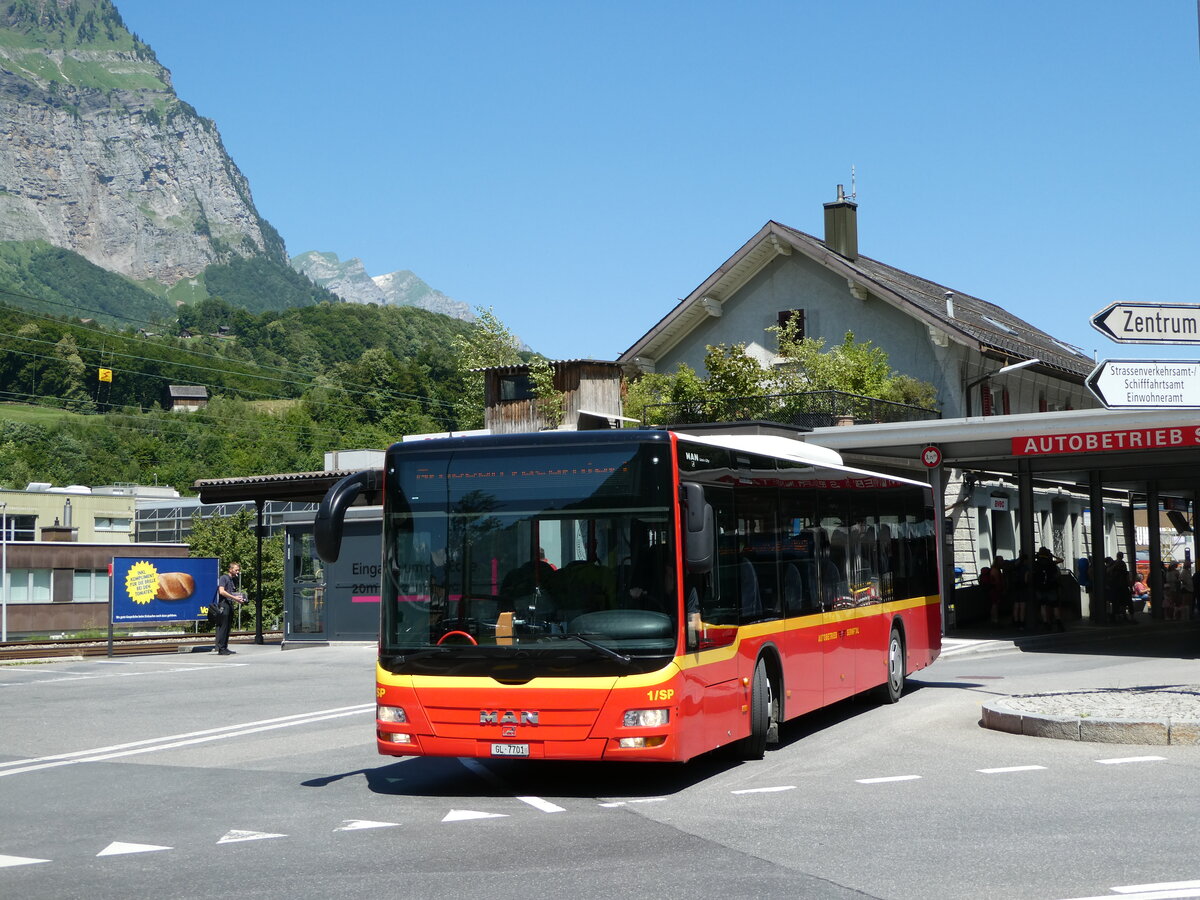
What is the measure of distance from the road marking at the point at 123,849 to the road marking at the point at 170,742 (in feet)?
12.6

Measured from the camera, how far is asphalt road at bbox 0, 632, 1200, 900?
283 inches

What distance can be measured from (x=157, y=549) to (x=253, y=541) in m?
6.44

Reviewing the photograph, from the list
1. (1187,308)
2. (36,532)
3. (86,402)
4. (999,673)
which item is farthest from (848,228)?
(86,402)

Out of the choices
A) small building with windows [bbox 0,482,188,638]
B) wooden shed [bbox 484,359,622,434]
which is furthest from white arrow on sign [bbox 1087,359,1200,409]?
small building with windows [bbox 0,482,188,638]

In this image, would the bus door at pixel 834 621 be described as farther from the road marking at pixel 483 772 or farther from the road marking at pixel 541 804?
the road marking at pixel 541 804

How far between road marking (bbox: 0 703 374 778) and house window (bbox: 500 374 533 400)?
35328 millimetres

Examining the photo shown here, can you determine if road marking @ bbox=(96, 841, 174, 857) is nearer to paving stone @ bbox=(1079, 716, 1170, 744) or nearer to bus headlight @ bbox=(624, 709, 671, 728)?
bus headlight @ bbox=(624, 709, 671, 728)

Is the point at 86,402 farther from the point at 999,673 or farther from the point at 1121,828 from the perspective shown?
the point at 1121,828

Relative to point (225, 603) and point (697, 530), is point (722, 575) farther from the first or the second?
point (225, 603)

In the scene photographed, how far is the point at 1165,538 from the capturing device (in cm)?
8762

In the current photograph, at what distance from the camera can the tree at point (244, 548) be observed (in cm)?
5903

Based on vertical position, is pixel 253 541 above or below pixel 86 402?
below

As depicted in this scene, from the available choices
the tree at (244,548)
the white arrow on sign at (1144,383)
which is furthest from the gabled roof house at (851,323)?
the white arrow on sign at (1144,383)

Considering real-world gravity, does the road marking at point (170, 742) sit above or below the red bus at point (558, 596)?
below
